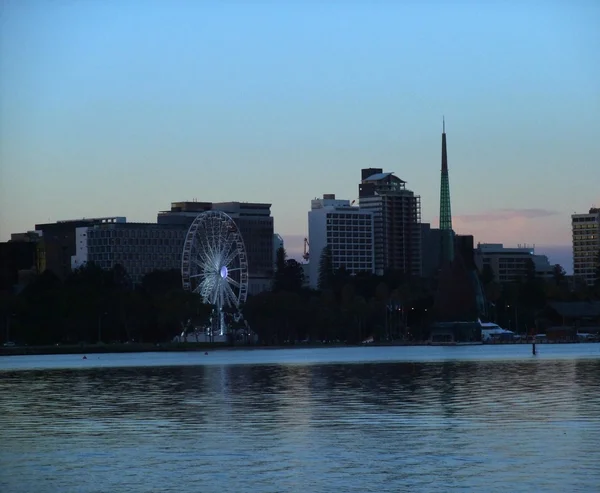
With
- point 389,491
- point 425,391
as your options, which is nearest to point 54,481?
point 389,491

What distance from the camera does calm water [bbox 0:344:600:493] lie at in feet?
107

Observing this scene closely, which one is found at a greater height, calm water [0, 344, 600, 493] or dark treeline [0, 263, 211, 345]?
dark treeline [0, 263, 211, 345]

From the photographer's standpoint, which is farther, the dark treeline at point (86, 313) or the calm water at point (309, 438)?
the dark treeline at point (86, 313)

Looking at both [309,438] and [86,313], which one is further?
[86,313]

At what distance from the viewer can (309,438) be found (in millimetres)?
41688

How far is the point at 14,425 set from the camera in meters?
48.8

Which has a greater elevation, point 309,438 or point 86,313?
point 86,313

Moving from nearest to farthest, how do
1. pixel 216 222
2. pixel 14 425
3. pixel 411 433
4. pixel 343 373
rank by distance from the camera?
pixel 411 433 → pixel 14 425 → pixel 343 373 → pixel 216 222

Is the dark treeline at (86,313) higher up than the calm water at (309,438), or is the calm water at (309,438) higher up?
the dark treeline at (86,313)

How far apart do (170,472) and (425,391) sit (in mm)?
30620

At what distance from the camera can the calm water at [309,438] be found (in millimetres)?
32750

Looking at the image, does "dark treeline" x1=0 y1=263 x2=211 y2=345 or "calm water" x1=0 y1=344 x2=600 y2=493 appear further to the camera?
"dark treeline" x1=0 y1=263 x2=211 y2=345

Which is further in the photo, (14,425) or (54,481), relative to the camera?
(14,425)

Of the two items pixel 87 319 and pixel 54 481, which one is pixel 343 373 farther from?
pixel 87 319
